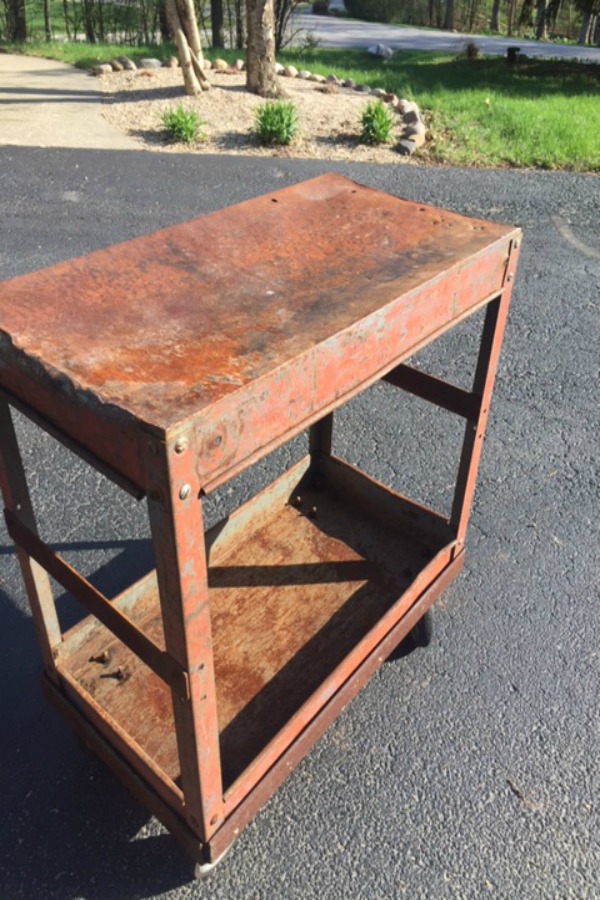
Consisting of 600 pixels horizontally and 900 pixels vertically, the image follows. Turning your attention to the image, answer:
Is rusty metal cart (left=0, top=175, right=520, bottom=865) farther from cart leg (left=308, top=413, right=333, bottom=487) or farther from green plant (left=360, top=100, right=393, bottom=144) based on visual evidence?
green plant (left=360, top=100, right=393, bottom=144)

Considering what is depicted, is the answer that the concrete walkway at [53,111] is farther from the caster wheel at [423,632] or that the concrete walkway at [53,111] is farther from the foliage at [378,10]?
the foliage at [378,10]

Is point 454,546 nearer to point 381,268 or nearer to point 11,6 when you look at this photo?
point 381,268

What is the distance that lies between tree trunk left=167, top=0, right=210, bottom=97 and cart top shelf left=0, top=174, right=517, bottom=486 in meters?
7.11

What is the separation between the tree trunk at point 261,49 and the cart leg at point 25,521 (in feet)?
25.6

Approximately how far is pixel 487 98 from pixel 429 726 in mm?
8660

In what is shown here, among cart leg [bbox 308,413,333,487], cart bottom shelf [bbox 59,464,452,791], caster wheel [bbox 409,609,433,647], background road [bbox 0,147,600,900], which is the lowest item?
background road [bbox 0,147,600,900]

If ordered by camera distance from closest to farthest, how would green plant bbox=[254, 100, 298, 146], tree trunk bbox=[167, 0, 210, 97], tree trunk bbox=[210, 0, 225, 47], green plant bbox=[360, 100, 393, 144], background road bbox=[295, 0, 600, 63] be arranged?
green plant bbox=[254, 100, 298, 146]
green plant bbox=[360, 100, 393, 144]
tree trunk bbox=[167, 0, 210, 97]
tree trunk bbox=[210, 0, 225, 47]
background road bbox=[295, 0, 600, 63]

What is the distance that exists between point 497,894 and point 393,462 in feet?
6.36

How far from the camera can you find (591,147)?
7543 mm

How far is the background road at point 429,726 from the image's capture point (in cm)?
203

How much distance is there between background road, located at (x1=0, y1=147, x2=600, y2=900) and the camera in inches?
79.8

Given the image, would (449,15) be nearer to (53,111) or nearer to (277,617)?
(53,111)

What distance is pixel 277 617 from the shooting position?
8.20 ft

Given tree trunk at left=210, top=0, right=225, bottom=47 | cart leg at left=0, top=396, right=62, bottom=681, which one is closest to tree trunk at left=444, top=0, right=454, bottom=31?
tree trunk at left=210, top=0, right=225, bottom=47
